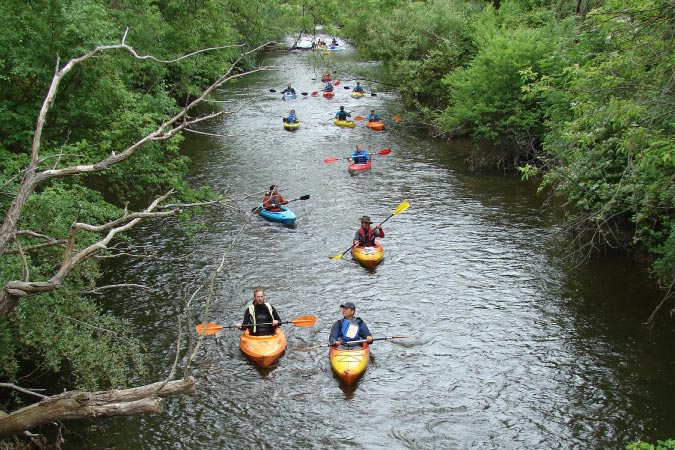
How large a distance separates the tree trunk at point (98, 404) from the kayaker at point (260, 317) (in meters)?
5.29

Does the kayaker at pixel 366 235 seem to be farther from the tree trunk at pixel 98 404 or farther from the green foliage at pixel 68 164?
the tree trunk at pixel 98 404

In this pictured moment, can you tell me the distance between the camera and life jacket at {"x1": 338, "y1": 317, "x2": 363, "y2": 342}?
11.4 metres

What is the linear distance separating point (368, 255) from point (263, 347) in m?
4.58

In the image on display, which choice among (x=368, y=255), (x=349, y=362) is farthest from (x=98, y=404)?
(x=368, y=255)

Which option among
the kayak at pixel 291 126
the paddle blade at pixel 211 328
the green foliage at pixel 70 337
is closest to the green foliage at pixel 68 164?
the green foliage at pixel 70 337

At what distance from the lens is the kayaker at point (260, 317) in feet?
38.3

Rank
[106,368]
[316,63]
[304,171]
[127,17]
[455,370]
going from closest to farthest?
[106,368] → [455,370] → [127,17] → [304,171] → [316,63]

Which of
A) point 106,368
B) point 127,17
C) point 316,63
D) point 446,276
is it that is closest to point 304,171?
point 127,17

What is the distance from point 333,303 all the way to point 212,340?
9.18 ft

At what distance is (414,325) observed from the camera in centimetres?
1238

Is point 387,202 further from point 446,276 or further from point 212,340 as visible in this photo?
point 212,340

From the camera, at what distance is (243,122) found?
96.3 feet

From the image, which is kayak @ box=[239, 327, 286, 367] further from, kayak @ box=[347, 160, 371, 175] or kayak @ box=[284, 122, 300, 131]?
kayak @ box=[284, 122, 300, 131]

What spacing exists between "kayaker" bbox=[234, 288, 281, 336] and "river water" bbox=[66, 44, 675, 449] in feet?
1.89
